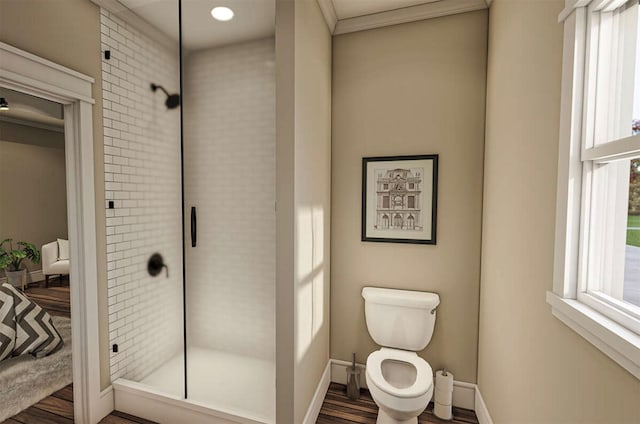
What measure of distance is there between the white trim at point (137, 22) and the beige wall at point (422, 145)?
1.24 m

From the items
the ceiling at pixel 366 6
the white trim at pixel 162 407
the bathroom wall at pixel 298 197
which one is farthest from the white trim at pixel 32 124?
the ceiling at pixel 366 6

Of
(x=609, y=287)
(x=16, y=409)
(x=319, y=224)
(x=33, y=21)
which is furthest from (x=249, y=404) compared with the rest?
(x=33, y=21)

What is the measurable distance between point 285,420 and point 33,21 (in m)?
2.45

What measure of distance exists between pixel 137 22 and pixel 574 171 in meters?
2.71

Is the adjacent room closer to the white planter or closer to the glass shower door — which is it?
the white planter

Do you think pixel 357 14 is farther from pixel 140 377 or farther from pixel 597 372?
pixel 140 377

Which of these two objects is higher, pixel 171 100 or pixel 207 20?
pixel 207 20

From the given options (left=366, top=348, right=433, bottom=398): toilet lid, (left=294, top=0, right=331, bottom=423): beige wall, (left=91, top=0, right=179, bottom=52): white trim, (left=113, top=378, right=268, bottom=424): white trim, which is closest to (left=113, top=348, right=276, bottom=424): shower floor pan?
(left=113, top=378, right=268, bottom=424): white trim

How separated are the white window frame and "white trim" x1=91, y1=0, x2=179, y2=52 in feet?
7.75

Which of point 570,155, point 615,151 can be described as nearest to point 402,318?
point 570,155

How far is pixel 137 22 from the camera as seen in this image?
83.4 inches

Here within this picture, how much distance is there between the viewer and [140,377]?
2.17m

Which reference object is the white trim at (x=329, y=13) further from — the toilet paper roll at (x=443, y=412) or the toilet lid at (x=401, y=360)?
the toilet paper roll at (x=443, y=412)

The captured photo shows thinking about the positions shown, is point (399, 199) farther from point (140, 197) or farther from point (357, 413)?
point (140, 197)
